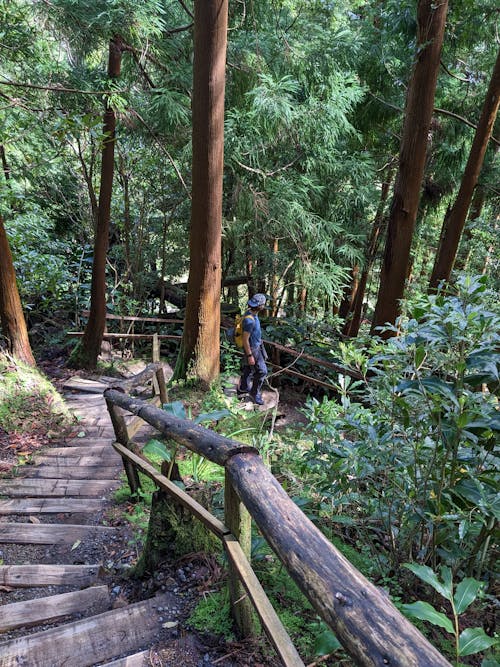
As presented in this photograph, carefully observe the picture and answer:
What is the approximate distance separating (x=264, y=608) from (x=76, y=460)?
3.97m

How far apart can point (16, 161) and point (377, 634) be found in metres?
12.3

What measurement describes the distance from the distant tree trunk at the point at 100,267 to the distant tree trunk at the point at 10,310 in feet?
7.40

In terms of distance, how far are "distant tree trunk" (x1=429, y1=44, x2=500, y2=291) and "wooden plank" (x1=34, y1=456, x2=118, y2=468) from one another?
6.64 metres

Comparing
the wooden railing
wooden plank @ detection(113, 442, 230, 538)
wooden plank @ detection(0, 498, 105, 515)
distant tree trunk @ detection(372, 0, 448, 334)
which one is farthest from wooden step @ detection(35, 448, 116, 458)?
distant tree trunk @ detection(372, 0, 448, 334)

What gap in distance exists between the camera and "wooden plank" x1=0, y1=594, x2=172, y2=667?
5.95 feet

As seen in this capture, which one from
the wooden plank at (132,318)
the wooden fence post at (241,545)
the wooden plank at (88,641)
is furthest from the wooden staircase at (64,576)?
the wooden plank at (132,318)

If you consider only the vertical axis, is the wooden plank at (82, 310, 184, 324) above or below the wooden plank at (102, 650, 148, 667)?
above

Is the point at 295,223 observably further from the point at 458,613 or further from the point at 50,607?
the point at 458,613

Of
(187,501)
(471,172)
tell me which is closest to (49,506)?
(187,501)

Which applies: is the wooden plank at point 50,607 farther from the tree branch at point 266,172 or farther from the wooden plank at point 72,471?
the tree branch at point 266,172

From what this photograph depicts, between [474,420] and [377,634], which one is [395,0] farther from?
[377,634]

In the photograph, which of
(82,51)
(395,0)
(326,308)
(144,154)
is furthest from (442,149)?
(82,51)

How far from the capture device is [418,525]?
222 cm

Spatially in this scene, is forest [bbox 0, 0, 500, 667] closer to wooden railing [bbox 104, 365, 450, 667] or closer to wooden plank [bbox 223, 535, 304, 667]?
wooden plank [bbox 223, 535, 304, 667]
